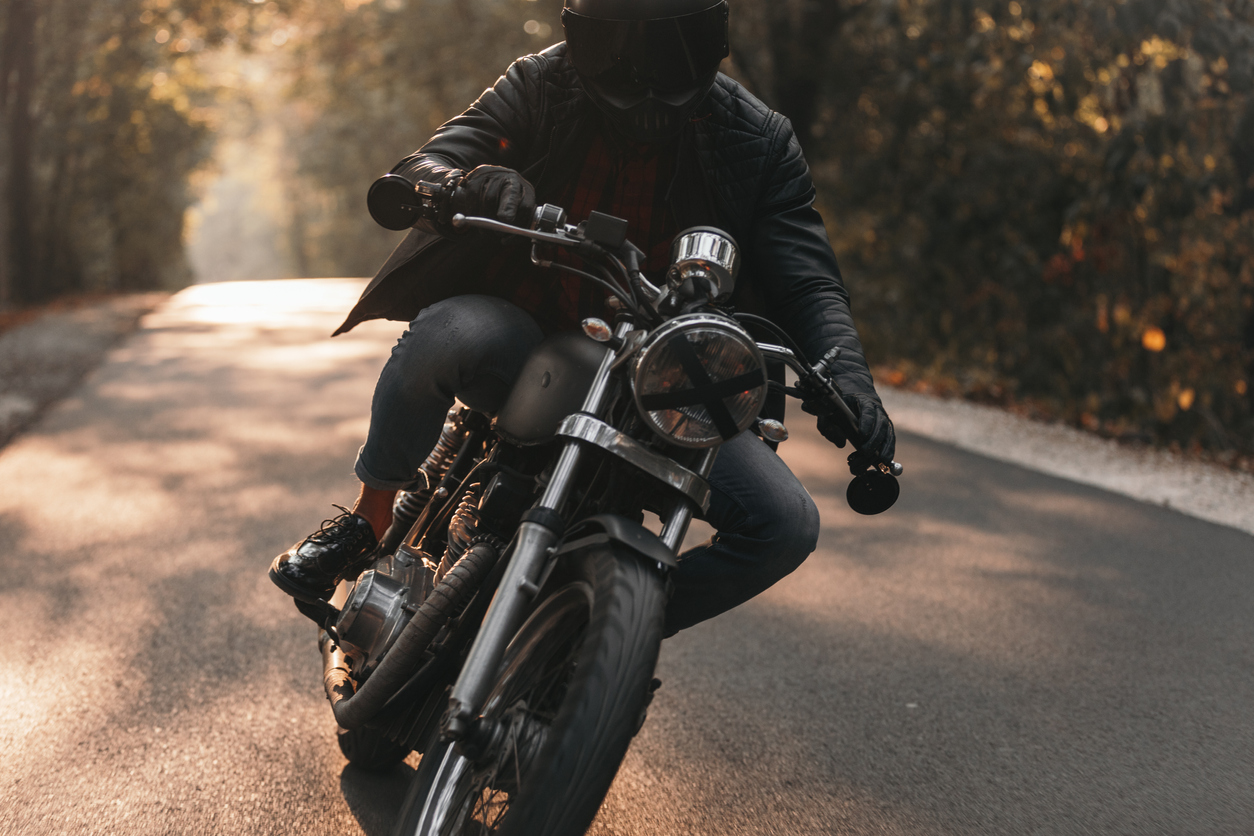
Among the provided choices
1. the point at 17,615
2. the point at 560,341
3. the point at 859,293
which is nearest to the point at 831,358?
the point at 560,341

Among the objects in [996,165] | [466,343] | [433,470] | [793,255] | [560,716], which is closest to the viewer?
[560,716]

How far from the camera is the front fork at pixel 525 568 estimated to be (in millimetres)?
1824

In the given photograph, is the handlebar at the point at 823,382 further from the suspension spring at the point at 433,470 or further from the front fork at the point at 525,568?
the suspension spring at the point at 433,470

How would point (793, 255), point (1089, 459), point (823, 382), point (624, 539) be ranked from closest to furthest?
point (624, 539), point (823, 382), point (793, 255), point (1089, 459)

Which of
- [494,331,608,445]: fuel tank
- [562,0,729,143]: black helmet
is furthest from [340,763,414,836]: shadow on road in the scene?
[562,0,729,143]: black helmet

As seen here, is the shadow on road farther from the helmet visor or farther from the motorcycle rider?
the helmet visor

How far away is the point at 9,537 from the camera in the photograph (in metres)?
4.75

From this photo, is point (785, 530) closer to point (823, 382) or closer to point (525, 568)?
point (823, 382)

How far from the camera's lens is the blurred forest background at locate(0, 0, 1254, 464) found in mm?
7410

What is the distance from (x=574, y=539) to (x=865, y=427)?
0.56 metres

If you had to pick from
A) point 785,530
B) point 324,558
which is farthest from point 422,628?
point 785,530

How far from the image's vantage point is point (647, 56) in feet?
6.82

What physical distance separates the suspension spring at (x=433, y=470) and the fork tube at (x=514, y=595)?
793 millimetres

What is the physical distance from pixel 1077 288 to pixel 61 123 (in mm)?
16239
